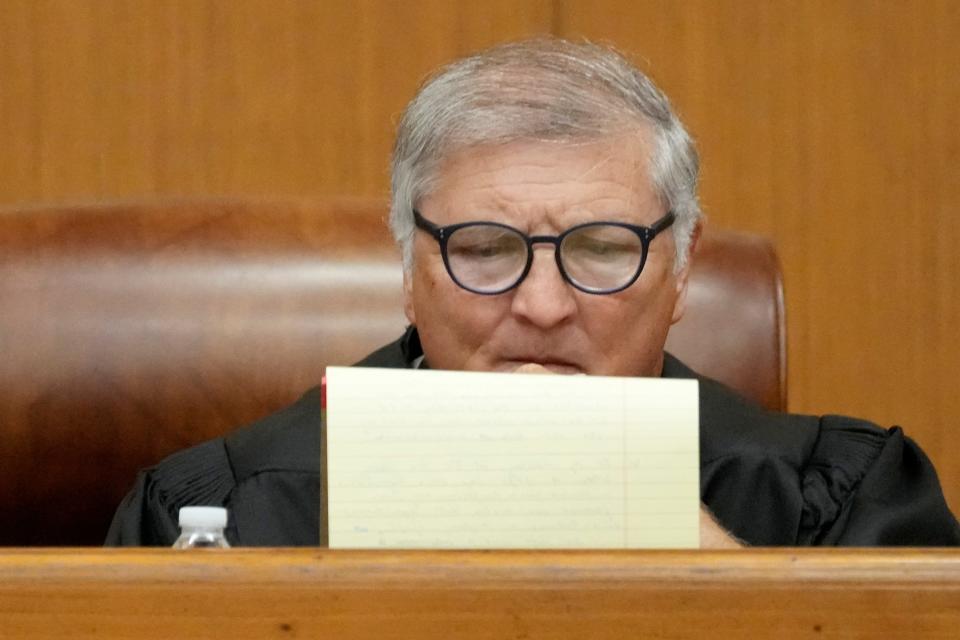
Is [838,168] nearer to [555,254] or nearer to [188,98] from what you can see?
[188,98]

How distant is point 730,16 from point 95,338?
4.53 feet

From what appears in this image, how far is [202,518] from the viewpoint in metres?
1.04

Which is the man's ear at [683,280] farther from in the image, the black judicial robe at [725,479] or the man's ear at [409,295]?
the man's ear at [409,295]

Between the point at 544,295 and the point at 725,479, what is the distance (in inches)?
11.9

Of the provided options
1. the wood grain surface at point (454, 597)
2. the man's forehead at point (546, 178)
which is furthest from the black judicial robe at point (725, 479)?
the wood grain surface at point (454, 597)

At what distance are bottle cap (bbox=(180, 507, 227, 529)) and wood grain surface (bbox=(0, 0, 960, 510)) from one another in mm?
1592

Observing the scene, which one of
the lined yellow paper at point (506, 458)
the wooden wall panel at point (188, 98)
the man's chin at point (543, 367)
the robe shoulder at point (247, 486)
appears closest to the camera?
the lined yellow paper at point (506, 458)

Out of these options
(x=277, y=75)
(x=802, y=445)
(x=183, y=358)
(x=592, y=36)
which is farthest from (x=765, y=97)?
(x=183, y=358)

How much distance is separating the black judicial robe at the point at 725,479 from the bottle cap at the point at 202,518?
528 millimetres

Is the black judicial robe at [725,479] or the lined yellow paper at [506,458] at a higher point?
the lined yellow paper at [506,458]

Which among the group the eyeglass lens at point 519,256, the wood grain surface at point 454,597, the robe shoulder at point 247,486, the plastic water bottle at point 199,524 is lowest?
the robe shoulder at point 247,486

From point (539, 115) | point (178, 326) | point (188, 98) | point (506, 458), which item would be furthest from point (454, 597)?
point (188, 98)

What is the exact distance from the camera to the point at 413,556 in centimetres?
82

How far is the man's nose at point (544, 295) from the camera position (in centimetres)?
148
